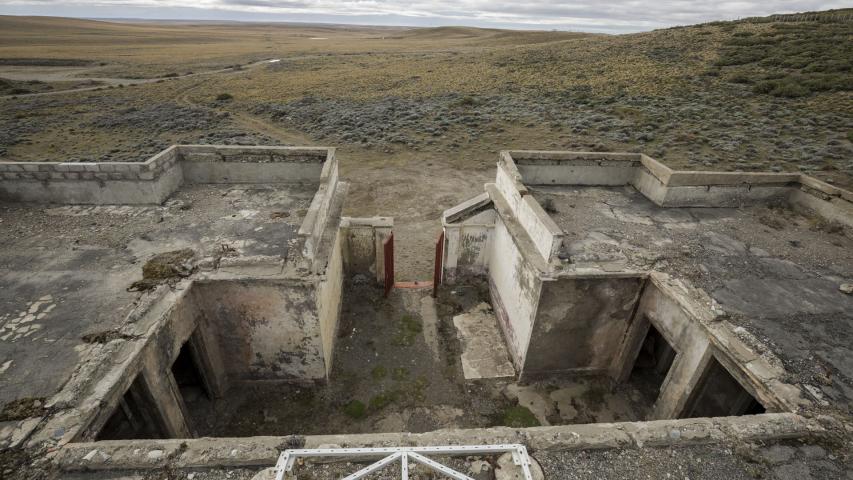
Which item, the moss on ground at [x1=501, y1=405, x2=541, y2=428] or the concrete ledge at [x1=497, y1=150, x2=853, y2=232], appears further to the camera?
the concrete ledge at [x1=497, y1=150, x2=853, y2=232]

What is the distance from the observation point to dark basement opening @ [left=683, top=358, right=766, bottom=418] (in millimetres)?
7375

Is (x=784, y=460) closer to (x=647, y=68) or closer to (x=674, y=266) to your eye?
(x=674, y=266)

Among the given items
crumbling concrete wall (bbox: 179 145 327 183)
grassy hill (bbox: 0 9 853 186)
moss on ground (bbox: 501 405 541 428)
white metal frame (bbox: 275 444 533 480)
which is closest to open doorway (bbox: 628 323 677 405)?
moss on ground (bbox: 501 405 541 428)

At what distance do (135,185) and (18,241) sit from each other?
8.24ft

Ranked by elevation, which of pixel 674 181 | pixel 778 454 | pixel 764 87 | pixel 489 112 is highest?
pixel 674 181

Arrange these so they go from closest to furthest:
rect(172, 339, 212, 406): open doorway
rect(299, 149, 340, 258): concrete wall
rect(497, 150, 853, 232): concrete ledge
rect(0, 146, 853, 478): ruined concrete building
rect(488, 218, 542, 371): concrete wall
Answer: rect(0, 146, 853, 478): ruined concrete building, rect(299, 149, 340, 258): concrete wall, rect(488, 218, 542, 371): concrete wall, rect(172, 339, 212, 406): open doorway, rect(497, 150, 853, 232): concrete ledge

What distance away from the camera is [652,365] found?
10.3 metres

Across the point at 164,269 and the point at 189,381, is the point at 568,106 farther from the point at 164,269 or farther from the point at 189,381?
the point at 189,381

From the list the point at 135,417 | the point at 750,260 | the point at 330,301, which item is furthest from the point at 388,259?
the point at 750,260

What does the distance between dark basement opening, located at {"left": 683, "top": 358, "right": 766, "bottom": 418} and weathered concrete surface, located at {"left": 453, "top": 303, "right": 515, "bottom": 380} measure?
3.88 m

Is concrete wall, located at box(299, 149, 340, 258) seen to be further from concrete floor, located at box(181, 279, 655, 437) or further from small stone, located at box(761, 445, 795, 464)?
small stone, located at box(761, 445, 795, 464)

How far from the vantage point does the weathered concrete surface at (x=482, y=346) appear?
33.7ft

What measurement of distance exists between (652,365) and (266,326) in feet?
30.6

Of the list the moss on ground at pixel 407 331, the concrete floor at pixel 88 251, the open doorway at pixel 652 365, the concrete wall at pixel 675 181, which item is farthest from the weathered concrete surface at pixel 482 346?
the concrete floor at pixel 88 251
